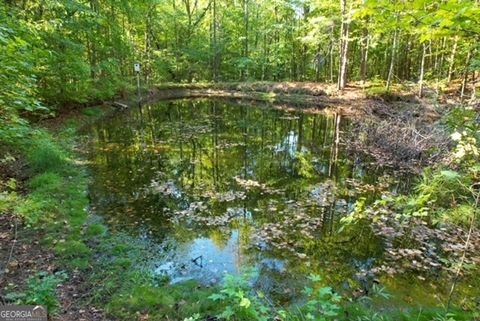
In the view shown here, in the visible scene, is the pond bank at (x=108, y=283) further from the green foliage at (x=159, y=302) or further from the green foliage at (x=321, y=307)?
the green foliage at (x=321, y=307)

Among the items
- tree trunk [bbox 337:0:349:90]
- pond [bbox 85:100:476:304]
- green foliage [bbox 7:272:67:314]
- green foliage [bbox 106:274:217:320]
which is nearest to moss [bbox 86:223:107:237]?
pond [bbox 85:100:476:304]

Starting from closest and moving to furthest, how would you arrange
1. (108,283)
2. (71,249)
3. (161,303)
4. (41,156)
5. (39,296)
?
1. (39,296)
2. (161,303)
3. (108,283)
4. (71,249)
5. (41,156)

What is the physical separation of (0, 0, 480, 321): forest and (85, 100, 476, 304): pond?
0.13 feet

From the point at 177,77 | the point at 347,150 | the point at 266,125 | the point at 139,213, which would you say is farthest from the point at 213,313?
the point at 177,77

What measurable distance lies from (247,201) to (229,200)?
404 mm

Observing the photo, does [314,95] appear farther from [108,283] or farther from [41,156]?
[108,283]

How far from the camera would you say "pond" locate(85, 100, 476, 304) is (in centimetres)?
492

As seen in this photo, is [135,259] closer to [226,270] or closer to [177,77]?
[226,270]

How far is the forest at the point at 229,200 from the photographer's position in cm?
359

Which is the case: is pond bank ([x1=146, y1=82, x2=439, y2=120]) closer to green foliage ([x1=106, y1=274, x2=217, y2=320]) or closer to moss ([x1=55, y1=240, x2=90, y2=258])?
green foliage ([x1=106, y1=274, x2=217, y2=320])

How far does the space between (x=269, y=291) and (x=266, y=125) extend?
12219 mm

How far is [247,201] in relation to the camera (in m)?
7.34

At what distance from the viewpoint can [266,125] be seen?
16.1m

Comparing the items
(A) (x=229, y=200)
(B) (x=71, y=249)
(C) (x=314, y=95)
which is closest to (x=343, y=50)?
(C) (x=314, y=95)
